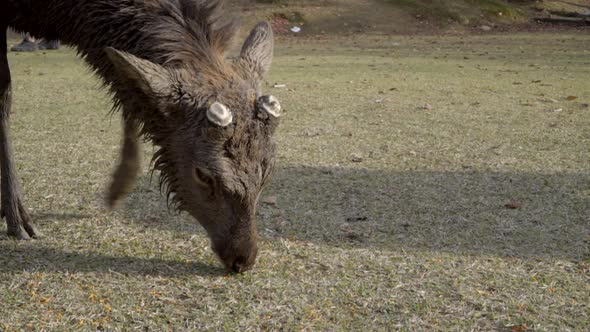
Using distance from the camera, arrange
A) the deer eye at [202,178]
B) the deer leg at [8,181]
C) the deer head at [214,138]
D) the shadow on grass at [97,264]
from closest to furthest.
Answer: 1. the deer head at [214,138]
2. the deer eye at [202,178]
3. the shadow on grass at [97,264]
4. the deer leg at [8,181]

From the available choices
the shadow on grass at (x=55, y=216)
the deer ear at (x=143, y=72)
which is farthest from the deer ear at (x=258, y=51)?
the shadow on grass at (x=55, y=216)

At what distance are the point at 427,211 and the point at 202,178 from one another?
2.37m

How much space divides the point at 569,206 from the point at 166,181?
138 inches

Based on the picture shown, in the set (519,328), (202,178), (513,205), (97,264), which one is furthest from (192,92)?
(513,205)

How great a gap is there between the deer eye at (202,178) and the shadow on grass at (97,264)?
65 centimetres

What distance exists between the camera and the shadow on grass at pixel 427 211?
4812 mm

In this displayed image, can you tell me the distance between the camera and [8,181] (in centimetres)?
487

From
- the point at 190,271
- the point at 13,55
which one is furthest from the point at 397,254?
the point at 13,55

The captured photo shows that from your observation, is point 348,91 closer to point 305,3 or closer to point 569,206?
point 569,206

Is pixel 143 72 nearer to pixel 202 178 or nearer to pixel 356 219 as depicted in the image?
pixel 202 178

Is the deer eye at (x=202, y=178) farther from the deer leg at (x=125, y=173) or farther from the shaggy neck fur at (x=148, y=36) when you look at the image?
the deer leg at (x=125, y=173)

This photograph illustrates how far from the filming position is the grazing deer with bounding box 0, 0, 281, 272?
369 cm

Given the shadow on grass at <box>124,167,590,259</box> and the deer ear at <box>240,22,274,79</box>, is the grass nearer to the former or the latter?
the shadow on grass at <box>124,167,590,259</box>

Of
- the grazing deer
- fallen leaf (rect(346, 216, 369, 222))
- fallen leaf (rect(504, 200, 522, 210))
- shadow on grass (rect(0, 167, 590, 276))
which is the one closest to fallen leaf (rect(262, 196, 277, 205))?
shadow on grass (rect(0, 167, 590, 276))
